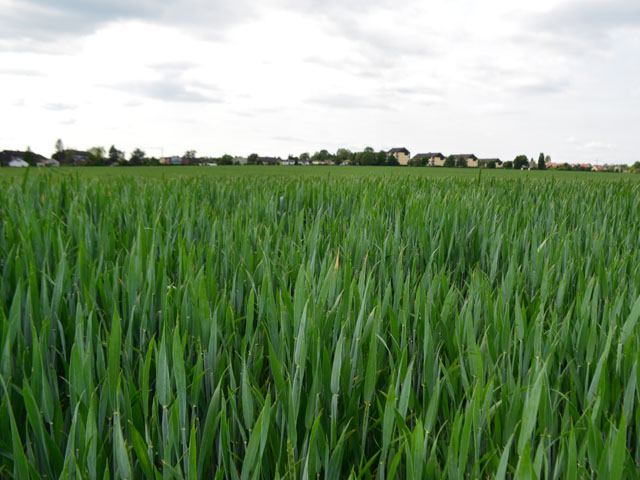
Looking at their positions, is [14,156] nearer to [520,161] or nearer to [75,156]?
[75,156]

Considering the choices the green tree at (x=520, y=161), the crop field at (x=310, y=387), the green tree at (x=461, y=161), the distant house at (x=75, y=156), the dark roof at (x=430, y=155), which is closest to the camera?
the crop field at (x=310, y=387)

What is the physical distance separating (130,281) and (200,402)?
1.50 ft

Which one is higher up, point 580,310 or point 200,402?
point 580,310

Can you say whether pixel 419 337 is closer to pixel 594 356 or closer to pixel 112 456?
pixel 594 356

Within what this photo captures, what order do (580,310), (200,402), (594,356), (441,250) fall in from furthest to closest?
(441,250)
(580,310)
(594,356)
(200,402)

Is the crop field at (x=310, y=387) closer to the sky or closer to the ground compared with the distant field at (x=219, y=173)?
closer to the ground

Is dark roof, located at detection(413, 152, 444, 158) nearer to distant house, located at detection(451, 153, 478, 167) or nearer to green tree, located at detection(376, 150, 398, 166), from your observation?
distant house, located at detection(451, 153, 478, 167)

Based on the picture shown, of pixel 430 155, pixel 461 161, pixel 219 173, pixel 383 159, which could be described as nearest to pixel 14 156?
pixel 219 173

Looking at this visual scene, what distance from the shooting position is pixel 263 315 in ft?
3.66

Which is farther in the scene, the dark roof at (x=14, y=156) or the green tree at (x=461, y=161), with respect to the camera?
the green tree at (x=461, y=161)

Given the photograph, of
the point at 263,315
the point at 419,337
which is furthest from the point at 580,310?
the point at 263,315

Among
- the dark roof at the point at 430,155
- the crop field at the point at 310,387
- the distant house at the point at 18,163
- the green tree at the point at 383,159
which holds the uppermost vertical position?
the dark roof at the point at 430,155

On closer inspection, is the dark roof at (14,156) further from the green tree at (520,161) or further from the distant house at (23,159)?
the green tree at (520,161)

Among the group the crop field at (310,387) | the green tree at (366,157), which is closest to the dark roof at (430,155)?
the green tree at (366,157)
